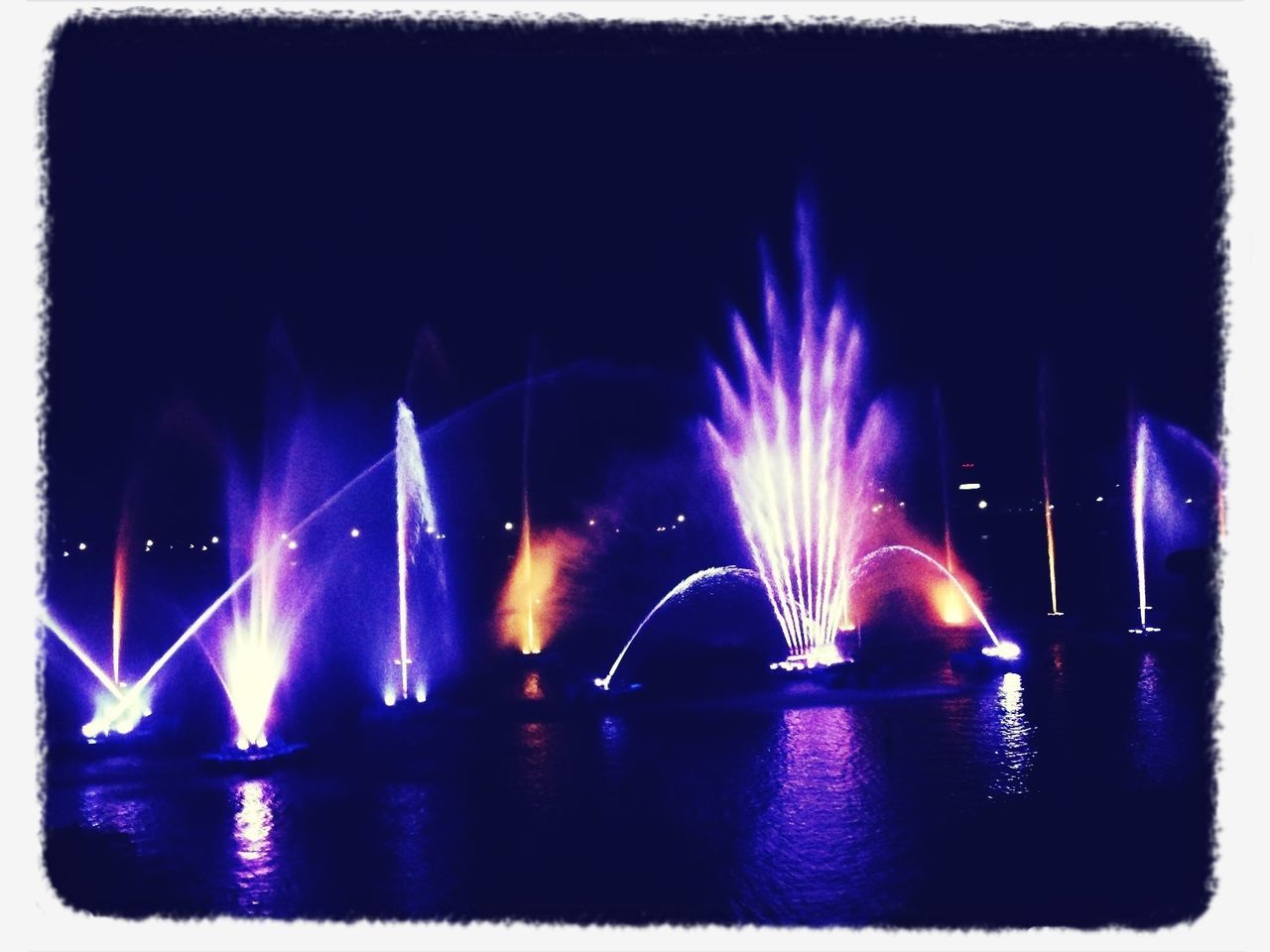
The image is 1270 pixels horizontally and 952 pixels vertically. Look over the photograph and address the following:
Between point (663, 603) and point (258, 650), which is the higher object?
point (258, 650)

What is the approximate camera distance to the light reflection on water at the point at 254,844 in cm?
863

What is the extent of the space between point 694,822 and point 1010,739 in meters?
5.40

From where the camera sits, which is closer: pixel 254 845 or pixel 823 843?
pixel 823 843

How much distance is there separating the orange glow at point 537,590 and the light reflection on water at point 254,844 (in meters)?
14.0

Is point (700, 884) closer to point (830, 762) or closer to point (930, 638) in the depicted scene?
point (830, 762)

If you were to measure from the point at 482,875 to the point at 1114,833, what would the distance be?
5566mm

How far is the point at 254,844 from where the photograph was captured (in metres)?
10.1

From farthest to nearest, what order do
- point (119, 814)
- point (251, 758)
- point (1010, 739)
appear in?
point (251, 758)
point (1010, 739)
point (119, 814)

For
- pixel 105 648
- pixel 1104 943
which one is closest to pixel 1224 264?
pixel 1104 943

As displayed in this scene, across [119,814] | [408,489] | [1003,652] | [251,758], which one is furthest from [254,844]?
[1003,652]

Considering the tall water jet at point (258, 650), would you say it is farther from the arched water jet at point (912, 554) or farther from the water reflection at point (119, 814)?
the arched water jet at point (912, 554)

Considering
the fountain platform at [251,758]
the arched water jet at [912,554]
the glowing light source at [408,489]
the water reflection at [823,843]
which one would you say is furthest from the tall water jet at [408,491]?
the arched water jet at [912,554]

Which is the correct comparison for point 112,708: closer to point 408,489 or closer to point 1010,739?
point 408,489

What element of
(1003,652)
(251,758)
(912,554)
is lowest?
(251,758)
